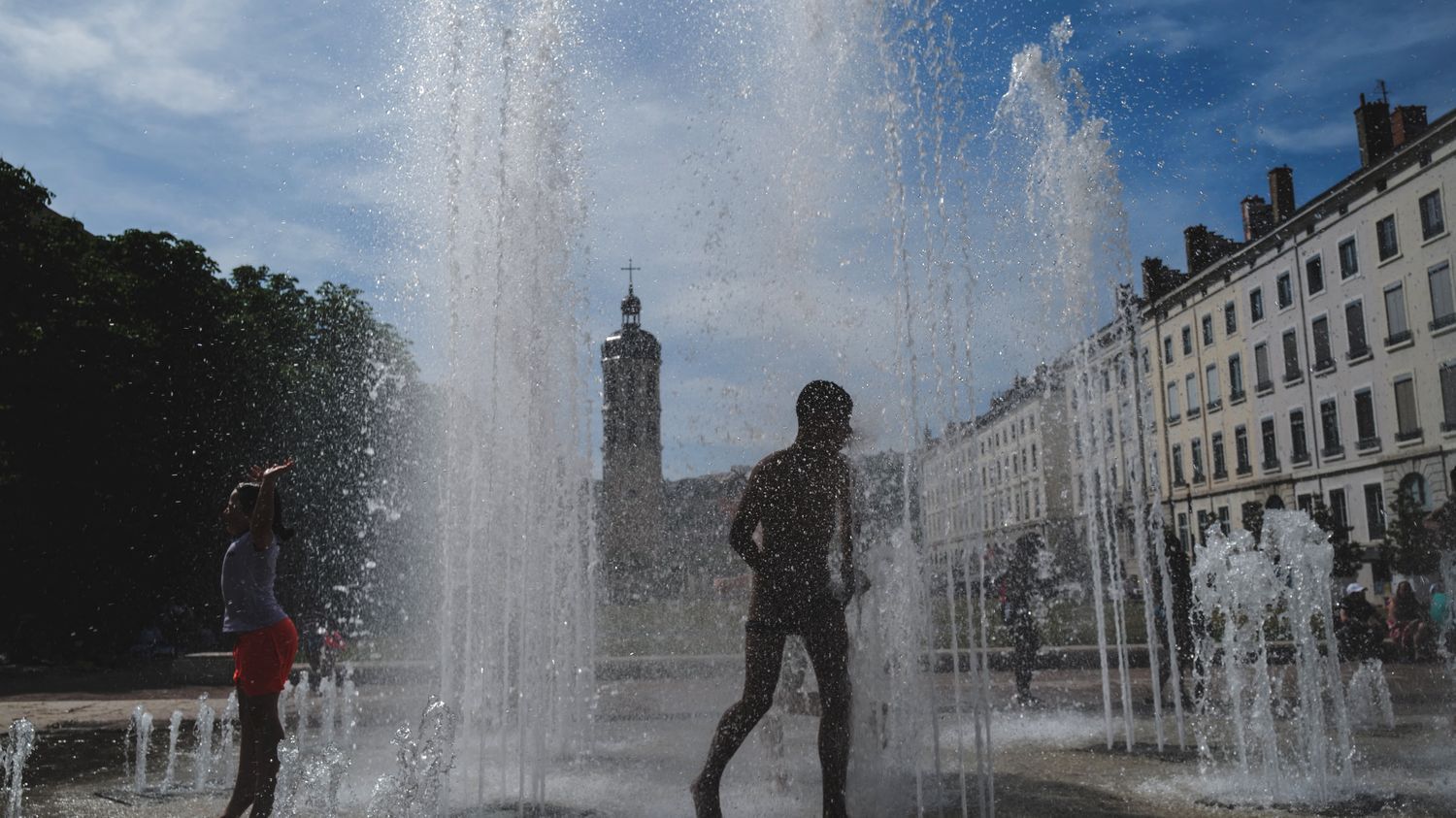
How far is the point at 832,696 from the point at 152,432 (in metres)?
19.4

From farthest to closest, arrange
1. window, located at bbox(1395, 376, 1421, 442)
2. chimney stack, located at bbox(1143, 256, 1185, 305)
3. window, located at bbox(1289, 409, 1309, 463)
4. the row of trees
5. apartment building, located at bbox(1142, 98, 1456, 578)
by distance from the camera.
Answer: chimney stack, located at bbox(1143, 256, 1185, 305), window, located at bbox(1289, 409, 1309, 463), window, located at bbox(1395, 376, 1421, 442), apartment building, located at bbox(1142, 98, 1456, 578), the row of trees

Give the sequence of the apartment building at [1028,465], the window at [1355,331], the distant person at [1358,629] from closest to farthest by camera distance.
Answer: the distant person at [1358,629]
the window at [1355,331]
the apartment building at [1028,465]

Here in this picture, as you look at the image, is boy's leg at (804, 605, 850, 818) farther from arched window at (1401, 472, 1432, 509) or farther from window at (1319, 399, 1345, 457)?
window at (1319, 399, 1345, 457)

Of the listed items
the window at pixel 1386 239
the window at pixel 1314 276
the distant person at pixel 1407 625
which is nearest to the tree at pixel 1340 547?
the window at pixel 1386 239

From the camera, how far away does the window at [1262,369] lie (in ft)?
139

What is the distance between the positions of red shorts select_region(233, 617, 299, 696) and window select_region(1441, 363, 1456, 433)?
34.3m

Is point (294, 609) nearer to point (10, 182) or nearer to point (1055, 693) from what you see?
point (10, 182)

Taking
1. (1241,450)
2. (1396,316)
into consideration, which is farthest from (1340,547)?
(1241,450)

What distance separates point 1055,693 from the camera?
9062 mm

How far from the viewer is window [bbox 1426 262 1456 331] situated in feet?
99.6

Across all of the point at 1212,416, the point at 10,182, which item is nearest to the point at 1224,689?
the point at 10,182

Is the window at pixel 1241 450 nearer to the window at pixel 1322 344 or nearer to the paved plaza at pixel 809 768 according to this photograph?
the window at pixel 1322 344

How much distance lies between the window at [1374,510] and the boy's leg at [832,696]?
37.1 metres

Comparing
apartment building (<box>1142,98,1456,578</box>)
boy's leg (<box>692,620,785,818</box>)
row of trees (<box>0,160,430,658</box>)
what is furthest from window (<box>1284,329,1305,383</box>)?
boy's leg (<box>692,620,785,818</box>)
